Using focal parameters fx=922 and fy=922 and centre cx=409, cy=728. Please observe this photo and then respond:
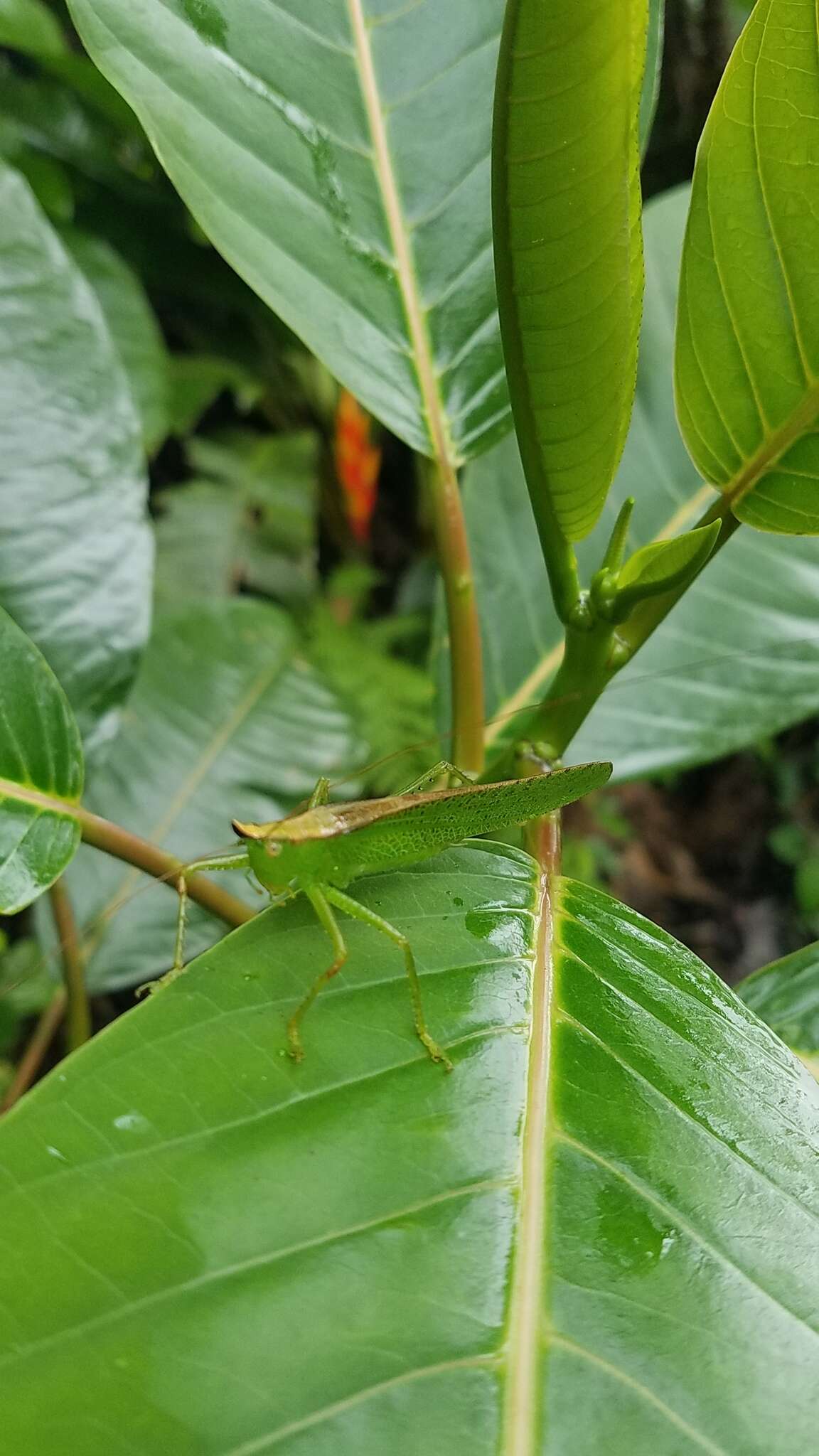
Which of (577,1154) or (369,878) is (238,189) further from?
(577,1154)

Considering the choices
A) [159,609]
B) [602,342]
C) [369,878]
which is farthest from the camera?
[159,609]

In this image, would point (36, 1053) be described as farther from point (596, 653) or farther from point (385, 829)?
point (596, 653)

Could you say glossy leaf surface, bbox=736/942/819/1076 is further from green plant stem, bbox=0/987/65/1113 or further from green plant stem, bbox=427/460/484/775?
green plant stem, bbox=0/987/65/1113

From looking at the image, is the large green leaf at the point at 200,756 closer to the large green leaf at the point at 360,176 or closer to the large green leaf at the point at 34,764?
the large green leaf at the point at 34,764

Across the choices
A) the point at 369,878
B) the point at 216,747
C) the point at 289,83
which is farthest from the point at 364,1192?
the point at 216,747

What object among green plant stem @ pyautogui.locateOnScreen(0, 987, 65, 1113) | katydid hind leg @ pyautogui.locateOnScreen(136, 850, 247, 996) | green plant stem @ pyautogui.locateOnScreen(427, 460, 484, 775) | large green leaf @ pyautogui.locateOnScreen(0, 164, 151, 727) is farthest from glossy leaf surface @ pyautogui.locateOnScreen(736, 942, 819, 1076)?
green plant stem @ pyautogui.locateOnScreen(0, 987, 65, 1113)

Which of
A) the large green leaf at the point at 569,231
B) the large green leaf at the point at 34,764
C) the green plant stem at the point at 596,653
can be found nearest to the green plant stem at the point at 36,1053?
the large green leaf at the point at 34,764
